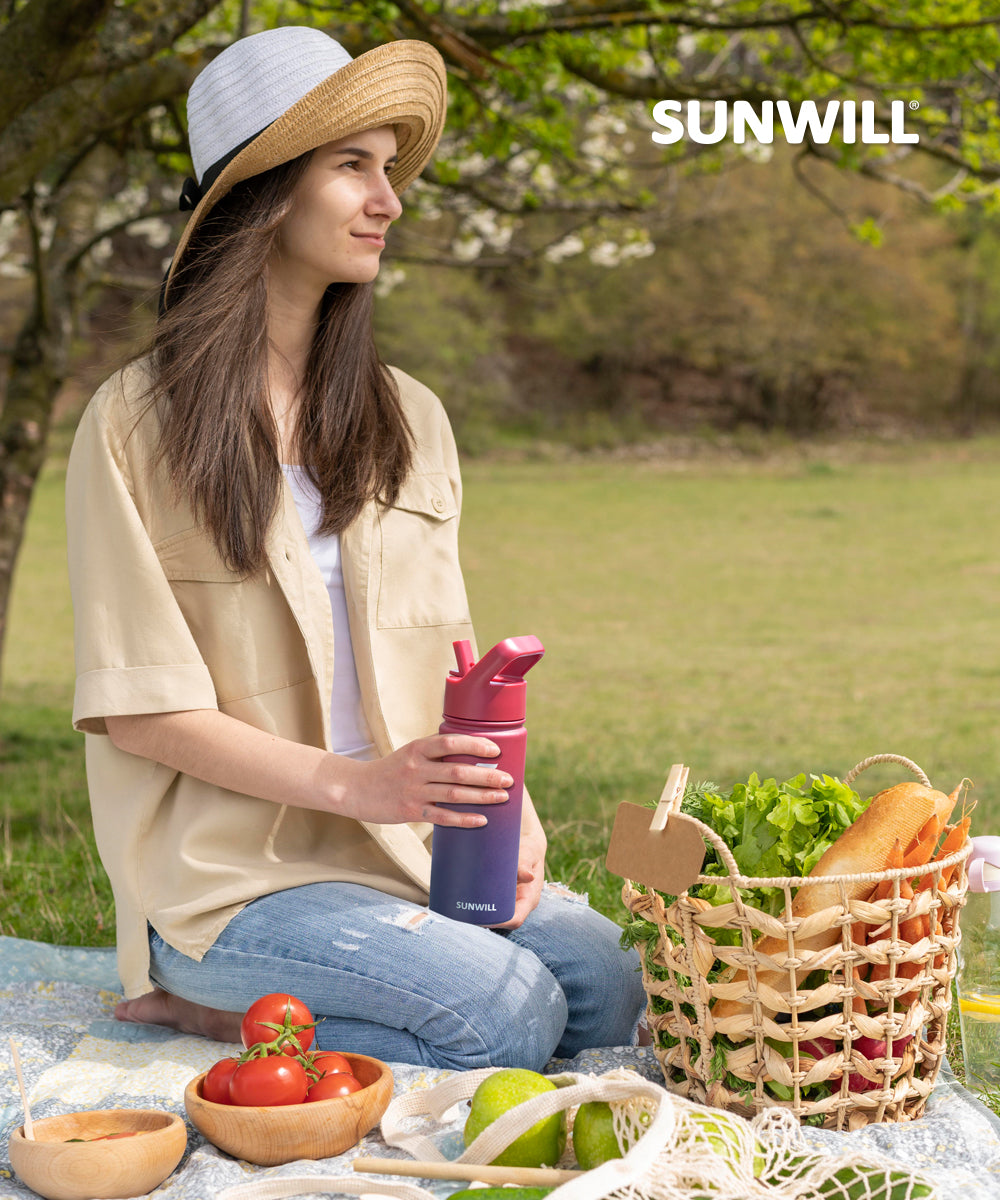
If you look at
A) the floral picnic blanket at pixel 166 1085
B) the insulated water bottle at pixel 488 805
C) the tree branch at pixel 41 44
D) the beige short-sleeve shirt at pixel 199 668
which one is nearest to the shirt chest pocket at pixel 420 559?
the beige short-sleeve shirt at pixel 199 668

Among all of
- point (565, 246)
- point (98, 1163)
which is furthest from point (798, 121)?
point (98, 1163)

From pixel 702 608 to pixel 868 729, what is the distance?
692 cm

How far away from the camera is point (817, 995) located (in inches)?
78.3

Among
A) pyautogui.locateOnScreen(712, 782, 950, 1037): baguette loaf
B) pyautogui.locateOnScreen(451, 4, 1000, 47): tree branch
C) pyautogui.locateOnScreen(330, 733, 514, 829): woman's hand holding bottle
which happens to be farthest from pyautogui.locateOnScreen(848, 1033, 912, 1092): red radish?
pyautogui.locateOnScreen(451, 4, 1000, 47): tree branch

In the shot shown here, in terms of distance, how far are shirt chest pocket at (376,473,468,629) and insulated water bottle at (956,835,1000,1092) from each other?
111 cm

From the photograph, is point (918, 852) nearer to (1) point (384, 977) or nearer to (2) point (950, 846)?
(2) point (950, 846)

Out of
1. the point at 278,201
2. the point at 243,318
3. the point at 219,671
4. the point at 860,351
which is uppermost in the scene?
the point at 860,351

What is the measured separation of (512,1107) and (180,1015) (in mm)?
929

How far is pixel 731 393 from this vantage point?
3909cm

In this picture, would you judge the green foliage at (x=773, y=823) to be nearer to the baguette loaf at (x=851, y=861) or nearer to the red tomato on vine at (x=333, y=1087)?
the baguette loaf at (x=851, y=861)

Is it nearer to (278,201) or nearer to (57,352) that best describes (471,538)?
(57,352)

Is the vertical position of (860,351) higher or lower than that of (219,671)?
higher

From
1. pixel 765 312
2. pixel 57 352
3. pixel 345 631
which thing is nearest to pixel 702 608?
pixel 57 352

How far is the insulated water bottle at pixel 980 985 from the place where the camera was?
7.98 feet
